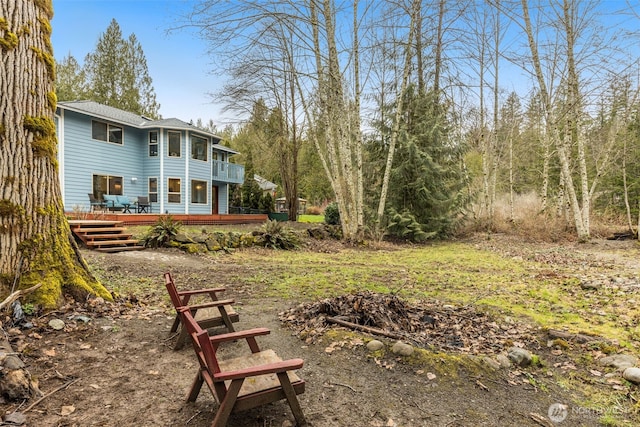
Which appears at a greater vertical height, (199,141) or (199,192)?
(199,141)

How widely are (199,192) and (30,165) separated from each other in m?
17.4

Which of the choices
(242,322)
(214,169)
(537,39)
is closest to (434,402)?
(242,322)

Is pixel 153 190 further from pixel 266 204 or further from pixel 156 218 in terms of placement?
pixel 266 204

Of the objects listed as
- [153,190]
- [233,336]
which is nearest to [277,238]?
[233,336]

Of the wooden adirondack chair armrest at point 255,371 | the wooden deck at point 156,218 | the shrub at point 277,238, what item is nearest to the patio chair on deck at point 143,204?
the wooden deck at point 156,218

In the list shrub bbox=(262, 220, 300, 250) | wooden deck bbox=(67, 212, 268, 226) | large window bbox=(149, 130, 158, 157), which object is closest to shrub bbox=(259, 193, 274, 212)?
wooden deck bbox=(67, 212, 268, 226)

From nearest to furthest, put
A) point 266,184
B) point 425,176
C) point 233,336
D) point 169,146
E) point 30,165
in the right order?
point 233,336, point 30,165, point 425,176, point 169,146, point 266,184

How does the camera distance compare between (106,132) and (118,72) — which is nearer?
(106,132)

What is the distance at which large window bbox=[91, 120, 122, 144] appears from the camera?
1671 cm

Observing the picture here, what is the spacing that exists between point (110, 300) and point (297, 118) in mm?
17257

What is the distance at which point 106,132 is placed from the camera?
17.2 meters

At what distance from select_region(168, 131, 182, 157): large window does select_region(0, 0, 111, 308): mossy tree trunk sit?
1571cm

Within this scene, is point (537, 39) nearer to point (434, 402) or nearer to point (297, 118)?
point (297, 118)
